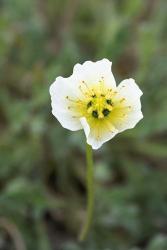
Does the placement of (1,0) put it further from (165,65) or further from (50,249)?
(50,249)

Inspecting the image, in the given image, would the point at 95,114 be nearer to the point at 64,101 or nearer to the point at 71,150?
the point at 64,101

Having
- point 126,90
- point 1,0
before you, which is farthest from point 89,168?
point 1,0

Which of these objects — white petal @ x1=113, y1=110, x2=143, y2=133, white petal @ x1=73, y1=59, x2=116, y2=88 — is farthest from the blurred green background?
white petal @ x1=73, y1=59, x2=116, y2=88

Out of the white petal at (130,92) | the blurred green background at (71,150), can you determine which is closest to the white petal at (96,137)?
the white petal at (130,92)

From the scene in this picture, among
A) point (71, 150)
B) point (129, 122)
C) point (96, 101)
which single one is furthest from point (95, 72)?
point (71, 150)

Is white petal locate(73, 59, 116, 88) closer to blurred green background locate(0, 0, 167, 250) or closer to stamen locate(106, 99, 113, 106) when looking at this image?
stamen locate(106, 99, 113, 106)

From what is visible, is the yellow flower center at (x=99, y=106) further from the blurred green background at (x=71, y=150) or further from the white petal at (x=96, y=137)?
the blurred green background at (x=71, y=150)
